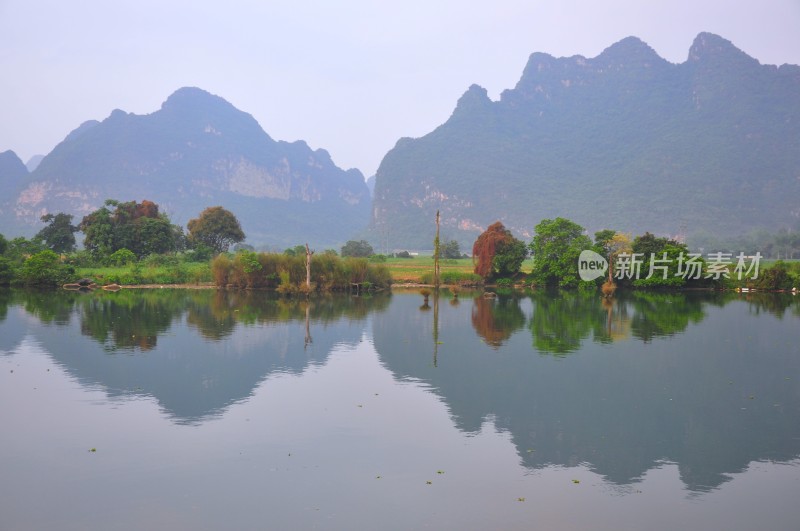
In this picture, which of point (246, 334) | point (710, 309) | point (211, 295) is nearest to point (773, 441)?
point (246, 334)

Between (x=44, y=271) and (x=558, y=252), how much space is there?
1560 inches

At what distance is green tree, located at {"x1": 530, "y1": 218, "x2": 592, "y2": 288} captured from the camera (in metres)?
55.3

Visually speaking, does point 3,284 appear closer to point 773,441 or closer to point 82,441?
point 82,441

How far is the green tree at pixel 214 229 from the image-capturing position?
239ft

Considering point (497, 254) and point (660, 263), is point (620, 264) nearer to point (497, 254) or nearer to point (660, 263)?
point (660, 263)

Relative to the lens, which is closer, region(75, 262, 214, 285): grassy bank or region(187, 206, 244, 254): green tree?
region(75, 262, 214, 285): grassy bank

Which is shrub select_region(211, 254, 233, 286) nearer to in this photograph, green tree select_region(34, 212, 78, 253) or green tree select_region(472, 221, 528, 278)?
green tree select_region(472, 221, 528, 278)

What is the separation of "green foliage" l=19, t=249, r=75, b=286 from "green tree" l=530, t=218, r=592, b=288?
121ft

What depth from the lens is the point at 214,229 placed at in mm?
72750

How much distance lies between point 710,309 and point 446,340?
20.4m

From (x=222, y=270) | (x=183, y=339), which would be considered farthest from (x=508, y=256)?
(x=183, y=339)

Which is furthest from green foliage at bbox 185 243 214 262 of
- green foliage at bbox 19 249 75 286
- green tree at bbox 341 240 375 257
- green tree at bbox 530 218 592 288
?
green tree at bbox 530 218 592 288

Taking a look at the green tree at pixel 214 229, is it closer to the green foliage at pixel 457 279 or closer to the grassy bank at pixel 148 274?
the grassy bank at pixel 148 274

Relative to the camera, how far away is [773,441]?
12.2 meters
